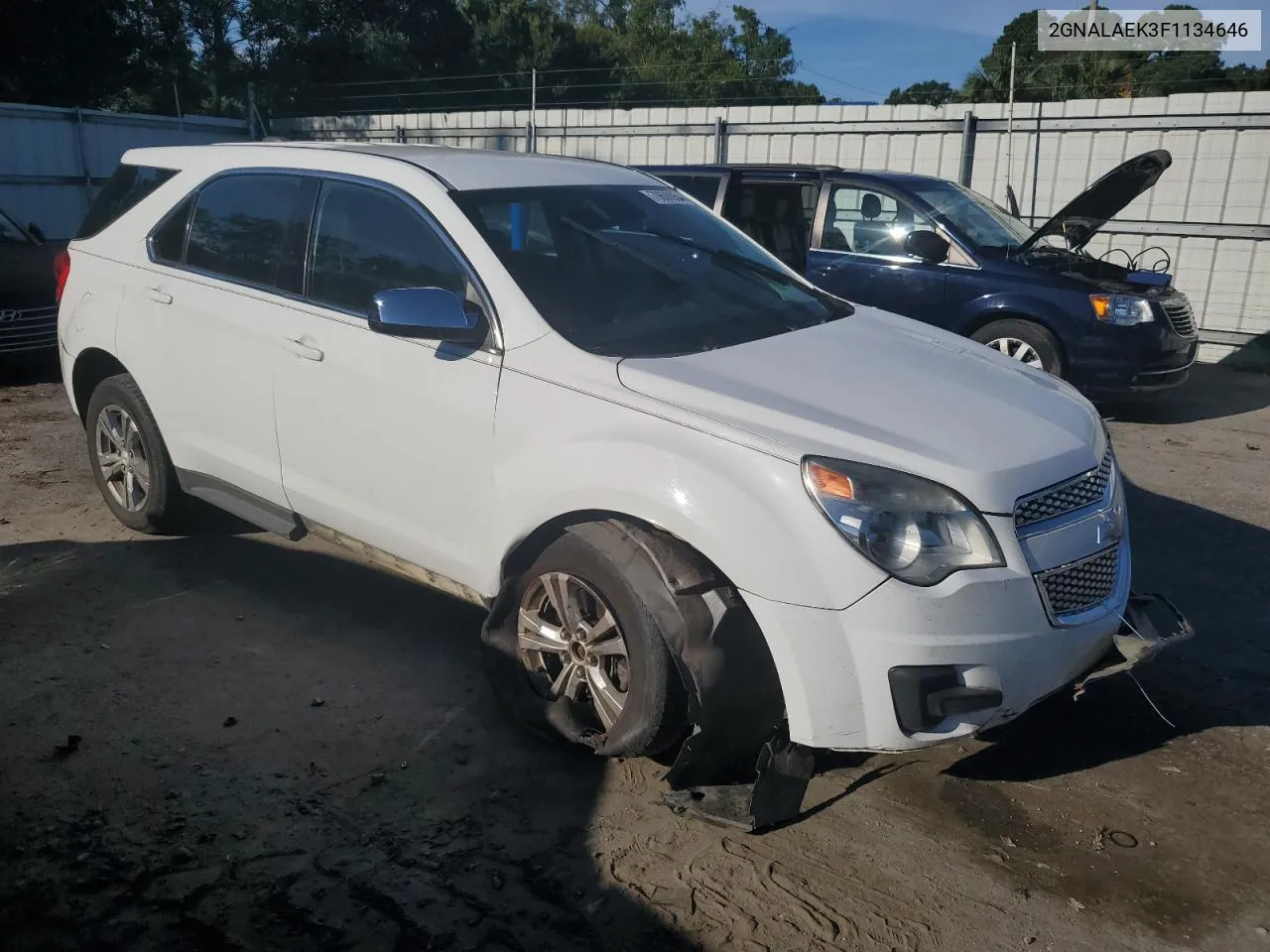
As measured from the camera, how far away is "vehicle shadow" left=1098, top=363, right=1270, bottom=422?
882cm

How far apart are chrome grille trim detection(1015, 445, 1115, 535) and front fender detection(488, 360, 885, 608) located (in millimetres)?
506

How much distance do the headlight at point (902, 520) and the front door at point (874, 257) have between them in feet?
19.4

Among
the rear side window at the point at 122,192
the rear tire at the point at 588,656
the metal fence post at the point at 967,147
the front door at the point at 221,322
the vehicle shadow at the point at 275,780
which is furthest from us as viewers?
the metal fence post at the point at 967,147

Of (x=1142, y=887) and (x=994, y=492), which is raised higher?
(x=994, y=492)

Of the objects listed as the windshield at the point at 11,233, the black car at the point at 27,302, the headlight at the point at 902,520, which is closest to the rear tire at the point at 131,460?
the headlight at the point at 902,520

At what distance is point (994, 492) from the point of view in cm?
293

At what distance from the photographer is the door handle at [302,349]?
400cm

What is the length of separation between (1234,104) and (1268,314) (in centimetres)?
214

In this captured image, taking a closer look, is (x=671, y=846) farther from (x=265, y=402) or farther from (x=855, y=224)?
(x=855, y=224)

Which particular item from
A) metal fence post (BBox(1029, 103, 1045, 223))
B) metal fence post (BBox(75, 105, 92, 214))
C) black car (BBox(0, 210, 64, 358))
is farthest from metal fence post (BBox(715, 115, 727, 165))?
metal fence post (BBox(75, 105, 92, 214))

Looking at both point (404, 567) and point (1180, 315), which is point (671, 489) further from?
point (1180, 315)

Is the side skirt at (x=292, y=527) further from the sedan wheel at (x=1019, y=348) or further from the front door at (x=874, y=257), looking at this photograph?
the sedan wheel at (x=1019, y=348)

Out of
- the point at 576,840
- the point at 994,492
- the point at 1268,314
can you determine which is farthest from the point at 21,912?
the point at 1268,314

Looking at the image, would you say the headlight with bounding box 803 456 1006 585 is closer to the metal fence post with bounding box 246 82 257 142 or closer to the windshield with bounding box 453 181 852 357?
the windshield with bounding box 453 181 852 357
